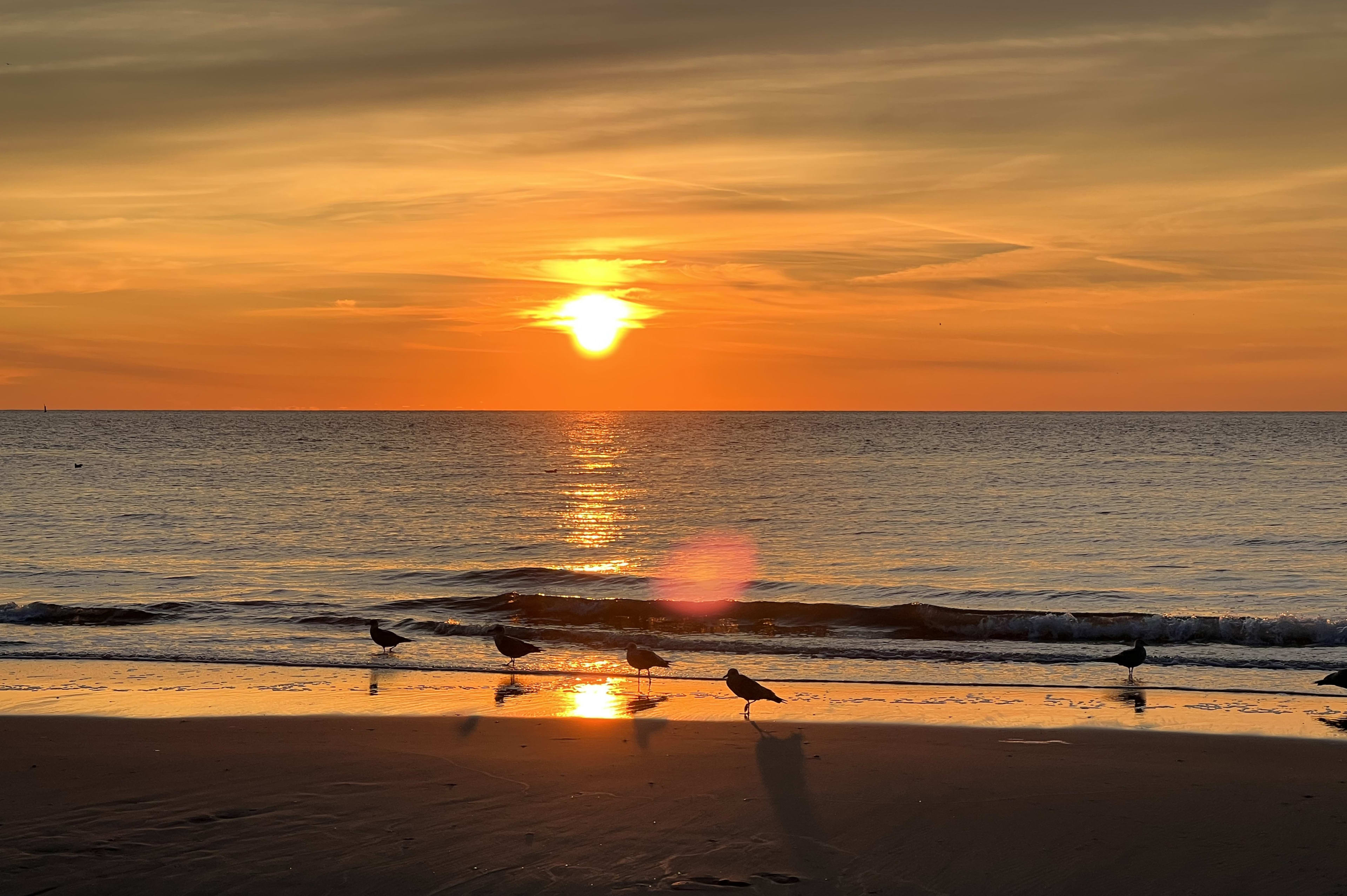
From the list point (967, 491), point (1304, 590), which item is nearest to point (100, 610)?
point (1304, 590)

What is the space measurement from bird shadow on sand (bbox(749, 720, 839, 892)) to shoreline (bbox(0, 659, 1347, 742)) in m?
1.32

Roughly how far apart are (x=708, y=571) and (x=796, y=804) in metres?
20.4

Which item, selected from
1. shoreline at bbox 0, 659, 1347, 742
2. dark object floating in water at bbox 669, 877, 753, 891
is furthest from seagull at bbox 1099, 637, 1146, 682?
dark object floating in water at bbox 669, 877, 753, 891

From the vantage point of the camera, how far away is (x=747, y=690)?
12.8 metres

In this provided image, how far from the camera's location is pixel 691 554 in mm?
33750

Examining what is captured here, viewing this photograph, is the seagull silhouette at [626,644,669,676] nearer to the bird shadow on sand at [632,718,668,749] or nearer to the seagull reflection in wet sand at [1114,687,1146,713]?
the bird shadow on sand at [632,718,668,749]

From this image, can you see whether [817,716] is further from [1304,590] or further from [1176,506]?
[1176,506]

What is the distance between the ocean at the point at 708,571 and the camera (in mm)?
18234

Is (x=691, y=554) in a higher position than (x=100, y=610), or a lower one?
higher

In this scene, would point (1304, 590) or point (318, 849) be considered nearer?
point (318, 849)

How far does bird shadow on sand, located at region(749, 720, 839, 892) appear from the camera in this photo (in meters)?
7.81

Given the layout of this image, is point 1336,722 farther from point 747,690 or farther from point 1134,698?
point 747,690

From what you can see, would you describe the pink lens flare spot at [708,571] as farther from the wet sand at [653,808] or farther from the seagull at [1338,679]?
the wet sand at [653,808]

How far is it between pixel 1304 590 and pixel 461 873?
23.8m
